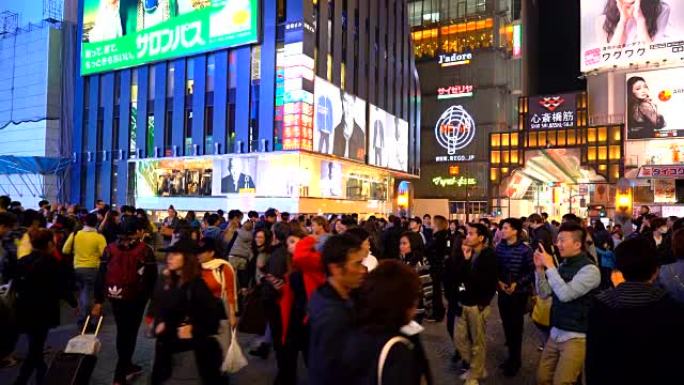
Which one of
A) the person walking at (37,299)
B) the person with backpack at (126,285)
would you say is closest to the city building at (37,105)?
the person walking at (37,299)

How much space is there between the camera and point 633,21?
39969mm

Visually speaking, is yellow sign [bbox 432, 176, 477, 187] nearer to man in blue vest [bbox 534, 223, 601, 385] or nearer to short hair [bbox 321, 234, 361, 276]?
man in blue vest [bbox 534, 223, 601, 385]

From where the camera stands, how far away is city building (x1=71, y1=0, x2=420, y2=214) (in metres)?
27.7

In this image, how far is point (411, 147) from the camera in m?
42.7

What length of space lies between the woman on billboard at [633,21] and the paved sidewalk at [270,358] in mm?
39031

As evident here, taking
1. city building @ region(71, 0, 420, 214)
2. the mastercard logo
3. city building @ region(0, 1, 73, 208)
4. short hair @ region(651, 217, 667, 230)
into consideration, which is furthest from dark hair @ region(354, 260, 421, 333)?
the mastercard logo

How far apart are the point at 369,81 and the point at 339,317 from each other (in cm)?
3389

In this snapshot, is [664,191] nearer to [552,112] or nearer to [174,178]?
[552,112]

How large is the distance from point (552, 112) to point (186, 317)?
44.0 meters

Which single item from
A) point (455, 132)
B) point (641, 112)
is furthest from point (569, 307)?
point (455, 132)

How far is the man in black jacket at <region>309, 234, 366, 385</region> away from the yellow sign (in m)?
48.0

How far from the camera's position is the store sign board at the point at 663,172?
97.4 ft

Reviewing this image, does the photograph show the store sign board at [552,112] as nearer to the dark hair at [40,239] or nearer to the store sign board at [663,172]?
the store sign board at [663,172]

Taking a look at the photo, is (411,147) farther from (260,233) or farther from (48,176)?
(260,233)
